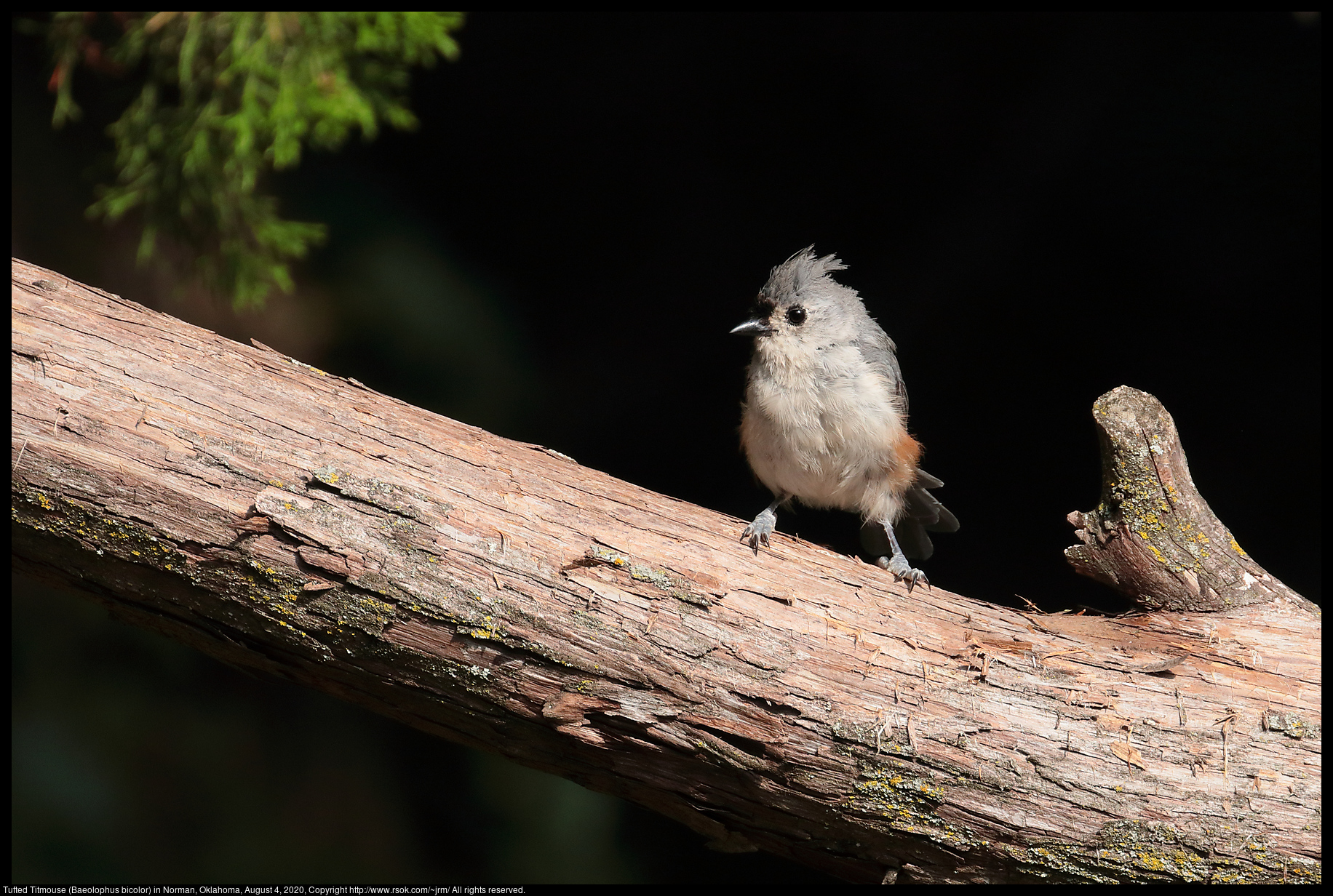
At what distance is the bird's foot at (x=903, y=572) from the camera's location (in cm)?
210

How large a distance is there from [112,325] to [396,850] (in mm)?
2470

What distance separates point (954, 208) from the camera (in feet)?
12.5

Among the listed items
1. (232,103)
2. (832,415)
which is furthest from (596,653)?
(232,103)

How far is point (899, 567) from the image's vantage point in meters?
2.47

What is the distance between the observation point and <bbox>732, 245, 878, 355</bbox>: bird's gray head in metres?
2.68

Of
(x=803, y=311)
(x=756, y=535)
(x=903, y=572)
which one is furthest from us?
(x=803, y=311)

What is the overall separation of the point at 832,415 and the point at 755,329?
0.37 metres

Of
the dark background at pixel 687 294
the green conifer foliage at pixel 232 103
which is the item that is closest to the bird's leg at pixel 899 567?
the dark background at pixel 687 294

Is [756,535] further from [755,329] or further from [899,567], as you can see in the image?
[755,329]

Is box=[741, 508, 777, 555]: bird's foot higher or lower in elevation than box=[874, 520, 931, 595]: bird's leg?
lower

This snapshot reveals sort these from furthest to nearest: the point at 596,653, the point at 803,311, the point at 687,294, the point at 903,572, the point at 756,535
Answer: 1. the point at 687,294
2. the point at 803,311
3. the point at 903,572
4. the point at 756,535
5. the point at 596,653

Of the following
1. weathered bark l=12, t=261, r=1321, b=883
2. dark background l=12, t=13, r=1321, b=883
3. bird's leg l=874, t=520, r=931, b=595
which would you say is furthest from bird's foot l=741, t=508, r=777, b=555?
dark background l=12, t=13, r=1321, b=883

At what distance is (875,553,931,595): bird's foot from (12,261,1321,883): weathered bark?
23cm

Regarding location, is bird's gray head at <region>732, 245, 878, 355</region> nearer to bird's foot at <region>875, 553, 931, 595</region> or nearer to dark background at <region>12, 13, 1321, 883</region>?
bird's foot at <region>875, 553, 931, 595</region>
